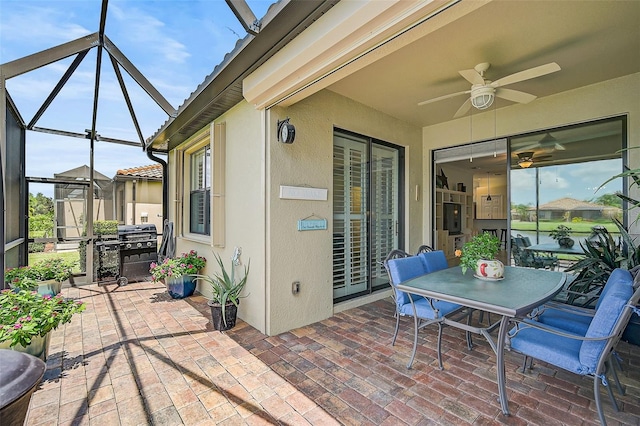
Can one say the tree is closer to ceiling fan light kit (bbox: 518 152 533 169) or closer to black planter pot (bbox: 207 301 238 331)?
black planter pot (bbox: 207 301 238 331)

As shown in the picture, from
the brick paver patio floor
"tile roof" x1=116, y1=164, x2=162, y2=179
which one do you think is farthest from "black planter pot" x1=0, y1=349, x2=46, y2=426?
"tile roof" x1=116, y1=164, x2=162, y2=179

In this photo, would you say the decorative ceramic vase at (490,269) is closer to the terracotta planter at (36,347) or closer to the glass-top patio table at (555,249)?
the glass-top patio table at (555,249)

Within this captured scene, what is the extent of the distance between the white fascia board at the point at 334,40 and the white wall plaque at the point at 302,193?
100 cm

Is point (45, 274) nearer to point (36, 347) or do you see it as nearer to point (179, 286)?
point (179, 286)

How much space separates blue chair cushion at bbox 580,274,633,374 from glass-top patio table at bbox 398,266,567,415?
1.07 ft

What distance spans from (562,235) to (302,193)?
3.78 m

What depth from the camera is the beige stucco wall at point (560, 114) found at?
11.2ft

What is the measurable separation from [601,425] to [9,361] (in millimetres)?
3343

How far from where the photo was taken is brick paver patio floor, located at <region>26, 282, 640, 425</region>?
1920mm

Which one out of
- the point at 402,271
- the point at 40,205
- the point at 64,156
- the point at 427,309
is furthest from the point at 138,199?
the point at 427,309

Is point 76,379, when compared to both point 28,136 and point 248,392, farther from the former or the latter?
point 28,136

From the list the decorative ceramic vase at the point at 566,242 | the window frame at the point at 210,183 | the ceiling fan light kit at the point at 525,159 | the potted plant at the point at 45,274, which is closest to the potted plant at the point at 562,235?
the decorative ceramic vase at the point at 566,242

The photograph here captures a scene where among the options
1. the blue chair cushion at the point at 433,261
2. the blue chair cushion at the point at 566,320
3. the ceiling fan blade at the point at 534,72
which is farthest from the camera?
the blue chair cushion at the point at 433,261

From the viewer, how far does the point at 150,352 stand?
280 centimetres
